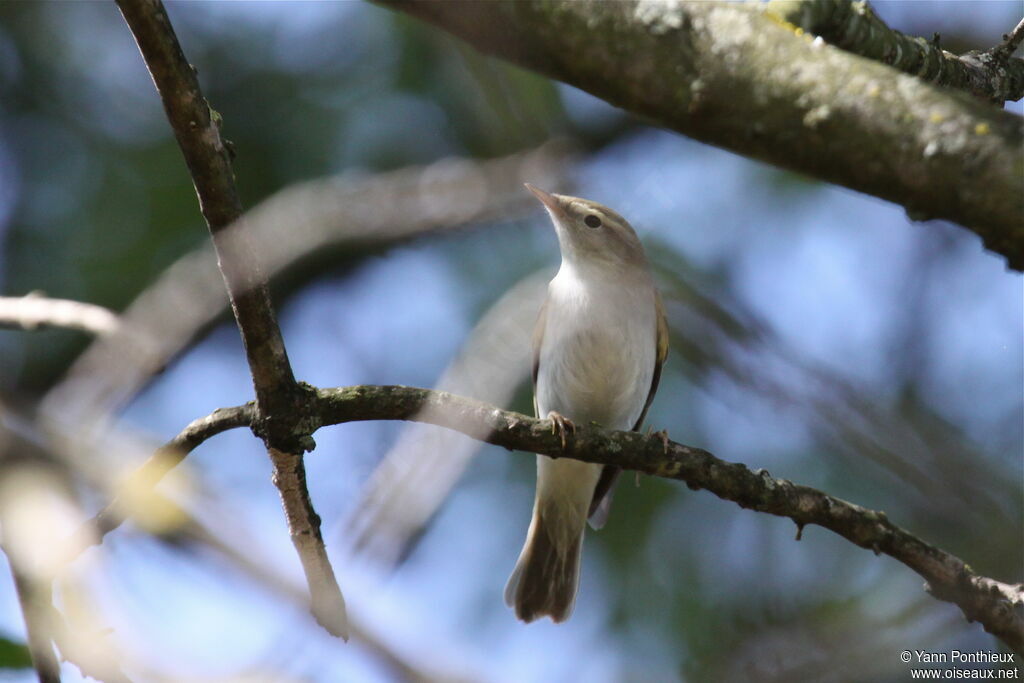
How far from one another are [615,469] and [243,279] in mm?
3535

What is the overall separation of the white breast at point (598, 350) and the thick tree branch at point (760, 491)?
5.77 ft

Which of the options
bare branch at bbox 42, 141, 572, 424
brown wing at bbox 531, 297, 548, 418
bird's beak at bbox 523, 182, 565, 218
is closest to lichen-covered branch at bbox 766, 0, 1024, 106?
bare branch at bbox 42, 141, 572, 424

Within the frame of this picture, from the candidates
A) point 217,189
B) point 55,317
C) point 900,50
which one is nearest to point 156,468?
point 217,189

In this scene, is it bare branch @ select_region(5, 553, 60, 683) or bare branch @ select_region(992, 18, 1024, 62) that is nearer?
bare branch @ select_region(5, 553, 60, 683)

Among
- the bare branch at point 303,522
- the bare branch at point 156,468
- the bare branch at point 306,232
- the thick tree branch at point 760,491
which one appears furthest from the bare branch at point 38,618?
the thick tree branch at point 760,491

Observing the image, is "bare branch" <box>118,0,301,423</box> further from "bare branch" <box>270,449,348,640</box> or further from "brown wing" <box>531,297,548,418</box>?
"brown wing" <box>531,297,548,418</box>

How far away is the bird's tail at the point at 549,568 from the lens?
5508mm

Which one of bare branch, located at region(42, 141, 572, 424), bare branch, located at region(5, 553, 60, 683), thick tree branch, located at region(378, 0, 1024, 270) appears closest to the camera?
thick tree branch, located at region(378, 0, 1024, 270)

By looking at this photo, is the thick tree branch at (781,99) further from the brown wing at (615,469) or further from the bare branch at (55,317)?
the brown wing at (615,469)

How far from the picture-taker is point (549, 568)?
5551mm

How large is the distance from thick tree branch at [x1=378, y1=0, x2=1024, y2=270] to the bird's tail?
4.17 m

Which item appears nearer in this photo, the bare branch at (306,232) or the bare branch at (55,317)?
the bare branch at (306,232)

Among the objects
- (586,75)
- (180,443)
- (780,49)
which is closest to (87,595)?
(180,443)

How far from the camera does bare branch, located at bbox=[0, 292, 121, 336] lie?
330 centimetres
